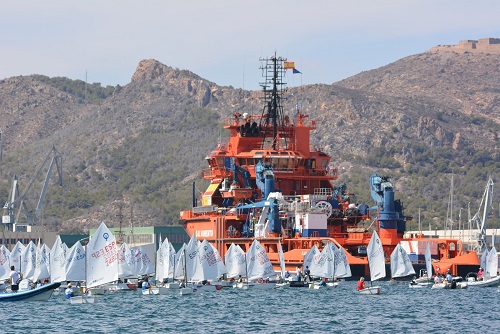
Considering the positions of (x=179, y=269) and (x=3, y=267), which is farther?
(x=3, y=267)

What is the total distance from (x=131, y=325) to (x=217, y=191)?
201 ft

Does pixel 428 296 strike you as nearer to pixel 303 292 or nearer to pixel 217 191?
pixel 303 292

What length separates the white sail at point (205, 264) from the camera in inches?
3794

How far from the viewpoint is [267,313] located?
78.6 m

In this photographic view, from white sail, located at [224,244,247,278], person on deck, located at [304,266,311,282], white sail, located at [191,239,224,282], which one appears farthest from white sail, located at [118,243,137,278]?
white sail, located at [191,239,224,282]

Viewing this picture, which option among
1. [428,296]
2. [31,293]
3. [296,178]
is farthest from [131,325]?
[296,178]

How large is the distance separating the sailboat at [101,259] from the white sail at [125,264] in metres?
29.7

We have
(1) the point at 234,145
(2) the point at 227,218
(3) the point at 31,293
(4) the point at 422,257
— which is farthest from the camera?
(1) the point at 234,145

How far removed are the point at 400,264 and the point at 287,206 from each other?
17.2 m

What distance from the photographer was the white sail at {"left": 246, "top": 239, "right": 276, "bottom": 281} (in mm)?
104125

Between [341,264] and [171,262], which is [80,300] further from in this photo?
[341,264]

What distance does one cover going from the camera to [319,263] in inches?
4122

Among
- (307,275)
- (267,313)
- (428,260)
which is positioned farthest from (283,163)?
(267,313)

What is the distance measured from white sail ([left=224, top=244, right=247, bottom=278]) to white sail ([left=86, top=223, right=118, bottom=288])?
24.5 meters
